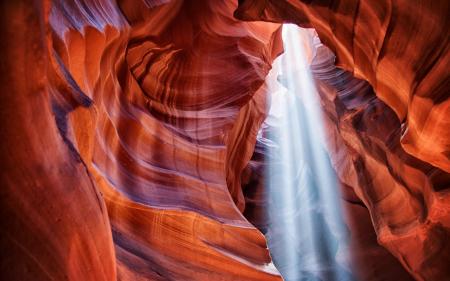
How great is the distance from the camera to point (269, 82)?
11836 millimetres

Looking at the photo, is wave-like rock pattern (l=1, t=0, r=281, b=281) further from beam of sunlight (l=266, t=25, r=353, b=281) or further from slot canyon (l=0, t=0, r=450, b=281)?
beam of sunlight (l=266, t=25, r=353, b=281)

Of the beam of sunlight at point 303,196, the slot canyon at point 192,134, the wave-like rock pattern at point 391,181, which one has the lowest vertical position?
the beam of sunlight at point 303,196

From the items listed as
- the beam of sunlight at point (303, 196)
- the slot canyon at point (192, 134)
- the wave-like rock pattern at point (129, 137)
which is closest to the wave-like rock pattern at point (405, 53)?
the slot canyon at point (192, 134)

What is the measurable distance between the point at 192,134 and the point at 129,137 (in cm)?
173

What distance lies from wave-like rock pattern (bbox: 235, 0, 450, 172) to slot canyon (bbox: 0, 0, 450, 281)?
0.02 m

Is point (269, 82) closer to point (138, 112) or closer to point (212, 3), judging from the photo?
point (212, 3)

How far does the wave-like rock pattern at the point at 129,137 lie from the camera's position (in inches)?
79.4

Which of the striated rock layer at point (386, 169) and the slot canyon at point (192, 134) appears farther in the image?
the striated rock layer at point (386, 169)

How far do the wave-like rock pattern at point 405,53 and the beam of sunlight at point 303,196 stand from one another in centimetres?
690

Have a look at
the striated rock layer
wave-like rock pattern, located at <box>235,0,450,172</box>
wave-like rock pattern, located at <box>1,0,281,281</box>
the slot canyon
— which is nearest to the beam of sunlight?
the slot canyon

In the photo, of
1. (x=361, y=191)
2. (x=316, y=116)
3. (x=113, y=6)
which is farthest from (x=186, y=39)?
(x=316, y=116)

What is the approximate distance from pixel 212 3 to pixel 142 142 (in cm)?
361

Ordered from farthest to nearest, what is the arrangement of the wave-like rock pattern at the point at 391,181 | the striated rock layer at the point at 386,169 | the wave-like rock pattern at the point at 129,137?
the wave-like rock pattern at the point at 391,181
the striated rock layer at the point at 386,169
the wave-like rock pattern at the point at 129,137

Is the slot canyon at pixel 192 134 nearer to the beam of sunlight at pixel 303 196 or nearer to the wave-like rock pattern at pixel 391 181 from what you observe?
the wave-like rock pattern at pixel 391 181
